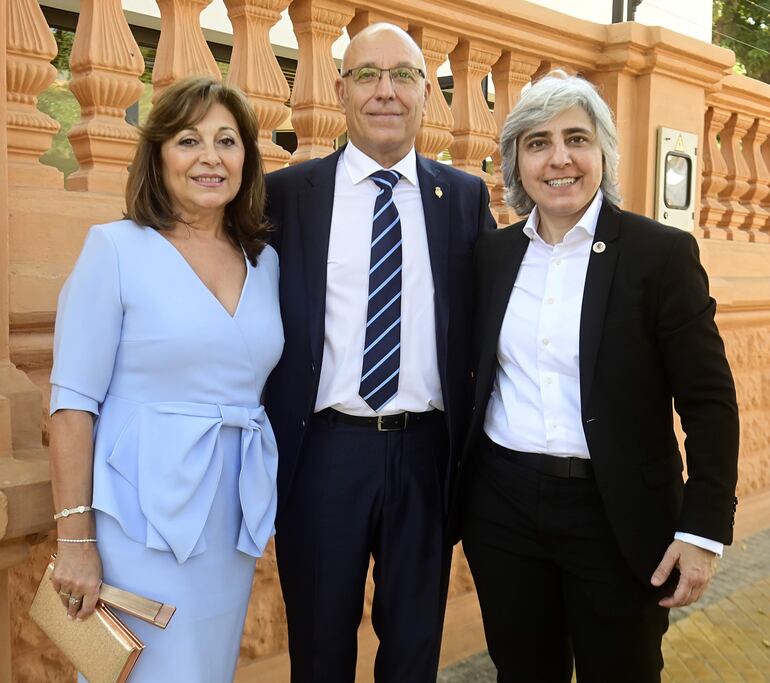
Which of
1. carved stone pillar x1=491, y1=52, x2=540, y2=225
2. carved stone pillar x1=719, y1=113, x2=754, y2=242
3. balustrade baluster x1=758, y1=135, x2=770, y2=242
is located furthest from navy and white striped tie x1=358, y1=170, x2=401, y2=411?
balustrade baluster x1=758, y1=135, x2=770, y2=242

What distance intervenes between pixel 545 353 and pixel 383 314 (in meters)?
0.45

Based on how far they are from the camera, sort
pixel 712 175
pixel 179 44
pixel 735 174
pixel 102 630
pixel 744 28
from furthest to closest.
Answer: pixel 744 28
pixel 735 174
pixel 712 175
pixel 179 44
pixel 102 630

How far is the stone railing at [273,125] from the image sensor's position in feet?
7.25

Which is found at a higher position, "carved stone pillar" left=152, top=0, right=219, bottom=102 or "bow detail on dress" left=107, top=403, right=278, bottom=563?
"carved stone pillar" left=152, top=0, right=219, bottom=102

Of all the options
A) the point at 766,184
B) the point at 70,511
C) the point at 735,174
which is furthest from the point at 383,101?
the point at 766,184

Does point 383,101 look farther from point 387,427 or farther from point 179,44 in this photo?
point 387,427

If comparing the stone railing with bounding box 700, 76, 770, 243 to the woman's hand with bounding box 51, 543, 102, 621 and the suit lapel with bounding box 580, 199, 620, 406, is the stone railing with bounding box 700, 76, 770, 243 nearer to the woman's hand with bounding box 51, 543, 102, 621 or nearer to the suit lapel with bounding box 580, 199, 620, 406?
the suit lapel with bounding box 580, 199, 620, 406

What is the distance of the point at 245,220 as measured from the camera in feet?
7.32

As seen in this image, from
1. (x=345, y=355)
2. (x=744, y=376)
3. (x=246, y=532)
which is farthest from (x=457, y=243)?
(x=744, y=376)

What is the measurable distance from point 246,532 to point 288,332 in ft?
1.89

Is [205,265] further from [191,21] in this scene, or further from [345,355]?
[191,21]

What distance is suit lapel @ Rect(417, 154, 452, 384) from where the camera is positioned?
8.00ft

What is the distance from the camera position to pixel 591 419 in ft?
6.98

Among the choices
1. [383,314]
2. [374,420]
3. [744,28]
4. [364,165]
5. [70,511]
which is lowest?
[70,511]
